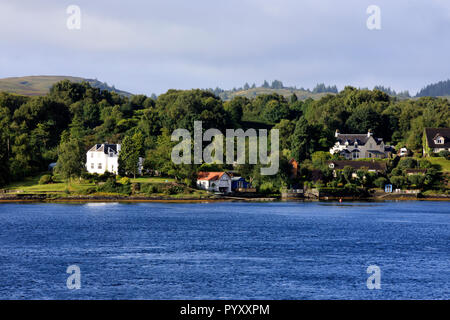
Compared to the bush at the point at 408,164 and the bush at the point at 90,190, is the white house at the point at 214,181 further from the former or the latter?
the bush at the point at 408,164

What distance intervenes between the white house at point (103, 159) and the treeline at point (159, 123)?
247 centimetres

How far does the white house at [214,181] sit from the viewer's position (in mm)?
96938

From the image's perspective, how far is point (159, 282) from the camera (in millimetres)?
31391

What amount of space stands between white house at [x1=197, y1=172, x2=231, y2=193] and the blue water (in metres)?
24.2

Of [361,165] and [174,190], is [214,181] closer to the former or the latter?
[174,190]

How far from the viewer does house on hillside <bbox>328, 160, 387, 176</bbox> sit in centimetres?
10650

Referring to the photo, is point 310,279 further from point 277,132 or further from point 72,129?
point 72,129

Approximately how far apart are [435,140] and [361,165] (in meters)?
23.6

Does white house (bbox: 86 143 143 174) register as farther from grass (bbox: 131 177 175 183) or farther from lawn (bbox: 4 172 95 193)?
lawn (bbox: 4 172 95 193)

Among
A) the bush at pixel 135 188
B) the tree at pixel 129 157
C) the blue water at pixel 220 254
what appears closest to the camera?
the blue water at pixel 220 254

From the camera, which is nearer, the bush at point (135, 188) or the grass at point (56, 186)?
the grass at point (56, 186)

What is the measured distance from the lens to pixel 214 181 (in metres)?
97.1

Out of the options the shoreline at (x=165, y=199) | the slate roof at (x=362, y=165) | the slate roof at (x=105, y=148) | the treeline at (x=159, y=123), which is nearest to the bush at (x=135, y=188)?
the shoreline at (x=165, y=199)
